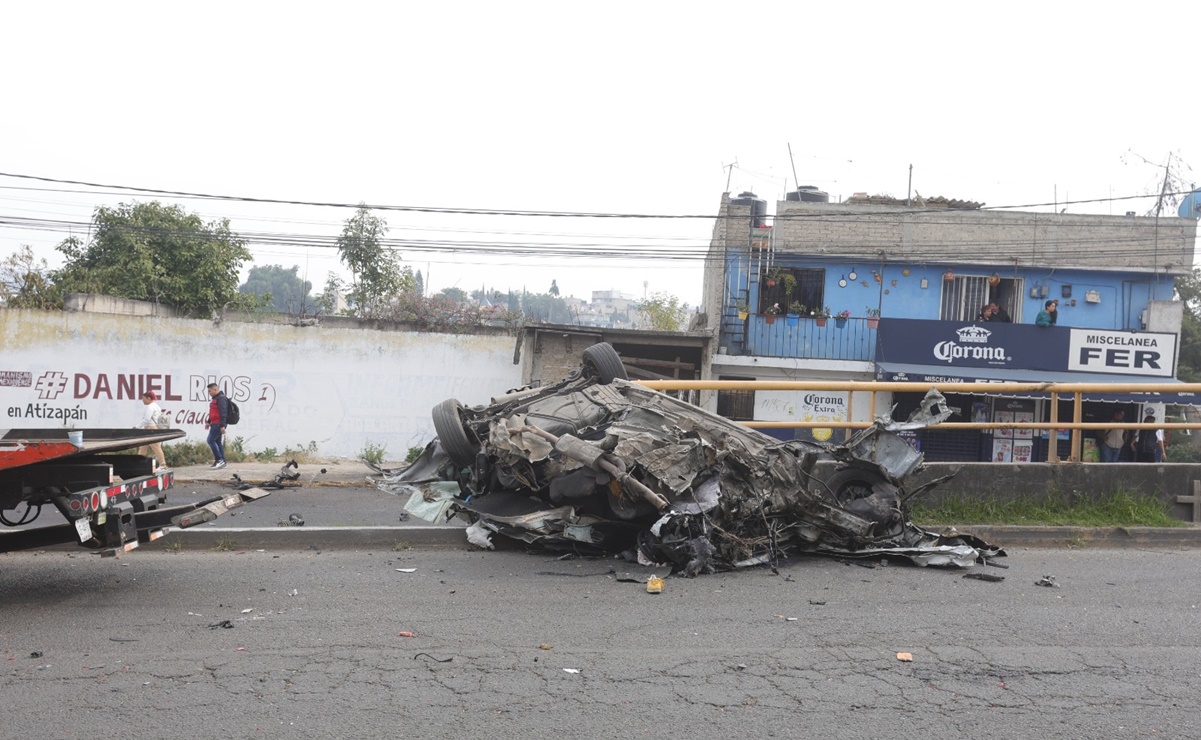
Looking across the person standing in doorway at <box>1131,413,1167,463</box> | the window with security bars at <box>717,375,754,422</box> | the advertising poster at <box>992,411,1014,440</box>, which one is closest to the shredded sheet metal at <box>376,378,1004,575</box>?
the person standing in doorway at <box>1131,413,1167,463</box>

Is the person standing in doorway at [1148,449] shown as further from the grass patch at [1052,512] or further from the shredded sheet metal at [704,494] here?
the shredded sheet metal at [704,494]

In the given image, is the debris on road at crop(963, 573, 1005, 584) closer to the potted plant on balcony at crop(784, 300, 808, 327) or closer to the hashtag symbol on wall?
the potted plant on balcony at crop(784, 300, 808, 327)

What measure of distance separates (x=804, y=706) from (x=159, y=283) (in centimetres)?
2980

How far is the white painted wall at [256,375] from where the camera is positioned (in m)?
20.6

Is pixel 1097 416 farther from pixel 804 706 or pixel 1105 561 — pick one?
pixel 804 706

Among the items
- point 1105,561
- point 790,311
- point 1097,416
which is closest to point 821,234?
point 790,311

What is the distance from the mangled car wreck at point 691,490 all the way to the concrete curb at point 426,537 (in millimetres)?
452

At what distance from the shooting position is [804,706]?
431 centimetres

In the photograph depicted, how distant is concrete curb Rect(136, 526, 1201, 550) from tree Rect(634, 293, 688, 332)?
25112 millimetres

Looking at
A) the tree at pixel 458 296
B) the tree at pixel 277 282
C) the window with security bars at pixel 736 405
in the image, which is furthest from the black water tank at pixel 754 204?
the tree at pixel 277 282

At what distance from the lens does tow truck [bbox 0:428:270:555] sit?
5598 mm

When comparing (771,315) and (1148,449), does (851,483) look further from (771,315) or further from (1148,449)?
(771,315)

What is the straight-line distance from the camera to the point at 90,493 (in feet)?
18.8

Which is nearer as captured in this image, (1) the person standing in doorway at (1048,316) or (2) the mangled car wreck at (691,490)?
(2) the mangled car wreck at (691,490)
